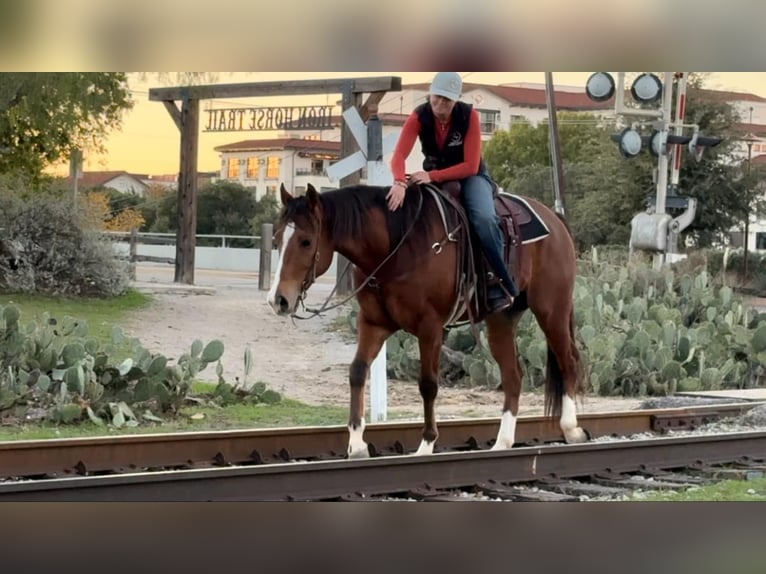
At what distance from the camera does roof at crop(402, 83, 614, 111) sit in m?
6.98

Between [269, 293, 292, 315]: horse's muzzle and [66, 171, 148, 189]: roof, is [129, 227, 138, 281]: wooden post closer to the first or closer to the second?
[66, 171, 148, 189]: roof

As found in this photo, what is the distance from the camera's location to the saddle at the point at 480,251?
6.54m

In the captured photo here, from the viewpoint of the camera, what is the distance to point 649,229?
7.35 meters

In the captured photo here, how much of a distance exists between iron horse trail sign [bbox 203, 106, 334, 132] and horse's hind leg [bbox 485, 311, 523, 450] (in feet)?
4.51

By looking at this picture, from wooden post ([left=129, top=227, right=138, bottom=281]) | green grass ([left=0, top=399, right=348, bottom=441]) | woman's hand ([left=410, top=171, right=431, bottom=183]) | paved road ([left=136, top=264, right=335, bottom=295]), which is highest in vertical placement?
woman's hand ([left=410, top=171, right=431, bottom=183])

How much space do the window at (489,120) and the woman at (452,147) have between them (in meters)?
0.35

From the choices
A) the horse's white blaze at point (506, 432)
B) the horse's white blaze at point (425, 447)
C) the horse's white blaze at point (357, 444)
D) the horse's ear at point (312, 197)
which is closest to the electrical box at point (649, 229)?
the horse's white blaze at point (506, 432)

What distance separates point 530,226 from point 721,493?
1687mm

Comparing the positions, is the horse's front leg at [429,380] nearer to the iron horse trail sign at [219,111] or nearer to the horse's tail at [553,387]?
the horse's tail at [553,387]

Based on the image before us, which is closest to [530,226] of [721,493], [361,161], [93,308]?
[361,161]

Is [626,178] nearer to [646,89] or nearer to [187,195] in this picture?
[646,89]

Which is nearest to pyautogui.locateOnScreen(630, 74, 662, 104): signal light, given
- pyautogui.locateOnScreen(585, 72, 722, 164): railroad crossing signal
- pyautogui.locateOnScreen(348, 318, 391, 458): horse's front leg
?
pyautogui.locateOnScreen(585, 72, 722, 164): railroad crossing signal
